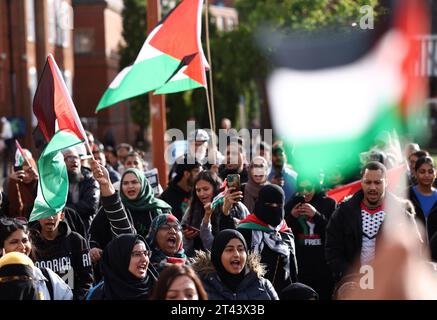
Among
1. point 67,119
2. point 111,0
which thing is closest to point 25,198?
point 67,119

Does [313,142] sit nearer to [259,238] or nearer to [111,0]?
[259,238]

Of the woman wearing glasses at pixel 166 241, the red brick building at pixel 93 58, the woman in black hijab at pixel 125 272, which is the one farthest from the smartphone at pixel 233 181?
the red brick building at pixel 93 58

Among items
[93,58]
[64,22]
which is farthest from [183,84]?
[93,58]

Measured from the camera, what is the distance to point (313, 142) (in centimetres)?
567

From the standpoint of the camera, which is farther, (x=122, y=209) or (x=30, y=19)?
(x=30, y=19)

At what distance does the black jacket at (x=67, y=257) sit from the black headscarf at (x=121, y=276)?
2.94 feet

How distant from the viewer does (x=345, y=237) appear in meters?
6.10

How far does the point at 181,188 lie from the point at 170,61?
134 centimetres

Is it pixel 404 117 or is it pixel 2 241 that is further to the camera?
pixel 404 117

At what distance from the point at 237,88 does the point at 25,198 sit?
1081 inches

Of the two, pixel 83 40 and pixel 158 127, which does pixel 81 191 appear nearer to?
pixel 158 127

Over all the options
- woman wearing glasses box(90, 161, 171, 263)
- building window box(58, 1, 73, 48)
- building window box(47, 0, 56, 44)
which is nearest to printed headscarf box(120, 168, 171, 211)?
woman wearing glasses box(90, 161, 171, 263)

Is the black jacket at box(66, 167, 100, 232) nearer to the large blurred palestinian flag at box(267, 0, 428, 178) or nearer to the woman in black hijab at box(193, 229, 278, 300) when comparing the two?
the large blurred palestinian flag at box(267, 0, 428, 178)

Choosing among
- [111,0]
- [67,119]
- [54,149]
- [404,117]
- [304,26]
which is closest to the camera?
[54,149]
